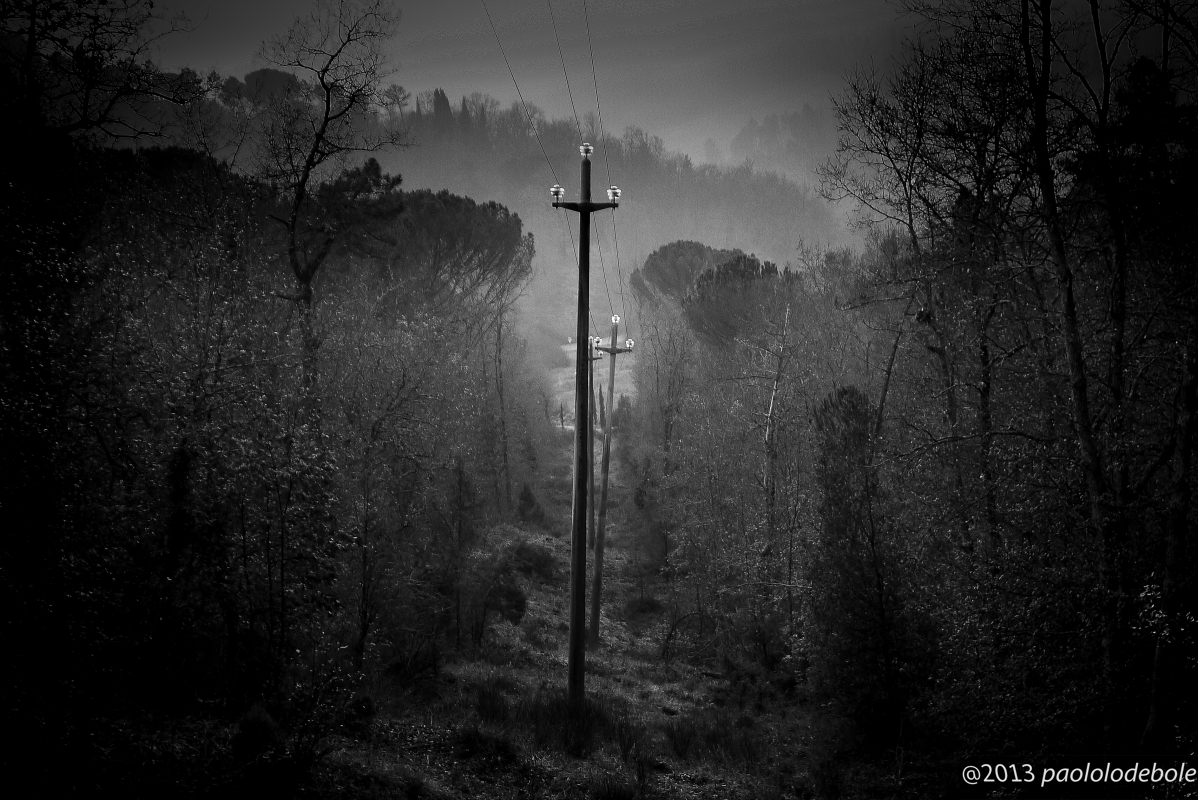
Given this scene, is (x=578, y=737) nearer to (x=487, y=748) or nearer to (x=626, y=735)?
(x=626, y=735)

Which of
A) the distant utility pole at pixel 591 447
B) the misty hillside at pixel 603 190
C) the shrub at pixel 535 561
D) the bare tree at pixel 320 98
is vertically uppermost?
the misty hillside at pixel 603 190

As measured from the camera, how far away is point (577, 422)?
33.0 feet

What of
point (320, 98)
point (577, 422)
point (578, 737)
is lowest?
point (578, 737)

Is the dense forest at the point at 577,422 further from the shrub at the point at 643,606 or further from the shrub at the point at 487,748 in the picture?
the shrub at the point at 643,606

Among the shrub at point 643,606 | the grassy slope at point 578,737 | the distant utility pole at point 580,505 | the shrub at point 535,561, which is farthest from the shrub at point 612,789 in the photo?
the shrub at point 535,561

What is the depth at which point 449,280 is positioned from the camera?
2948cm

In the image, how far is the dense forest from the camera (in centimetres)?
631


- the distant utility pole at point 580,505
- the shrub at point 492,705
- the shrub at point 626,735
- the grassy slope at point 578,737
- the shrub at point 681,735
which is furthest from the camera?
the shrub at point 492,705

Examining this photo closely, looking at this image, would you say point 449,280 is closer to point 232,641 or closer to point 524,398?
point 524,398

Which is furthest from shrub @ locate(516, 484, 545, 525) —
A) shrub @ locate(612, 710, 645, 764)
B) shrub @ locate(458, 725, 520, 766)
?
shrub @ locate(458, 725, 520, 766)

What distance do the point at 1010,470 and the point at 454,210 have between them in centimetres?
2646

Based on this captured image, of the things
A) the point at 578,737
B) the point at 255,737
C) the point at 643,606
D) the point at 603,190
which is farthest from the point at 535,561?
the point at 603,190

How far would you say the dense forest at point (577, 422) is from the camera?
631 centimetres

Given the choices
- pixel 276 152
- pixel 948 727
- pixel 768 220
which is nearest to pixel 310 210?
pixel 276 152
